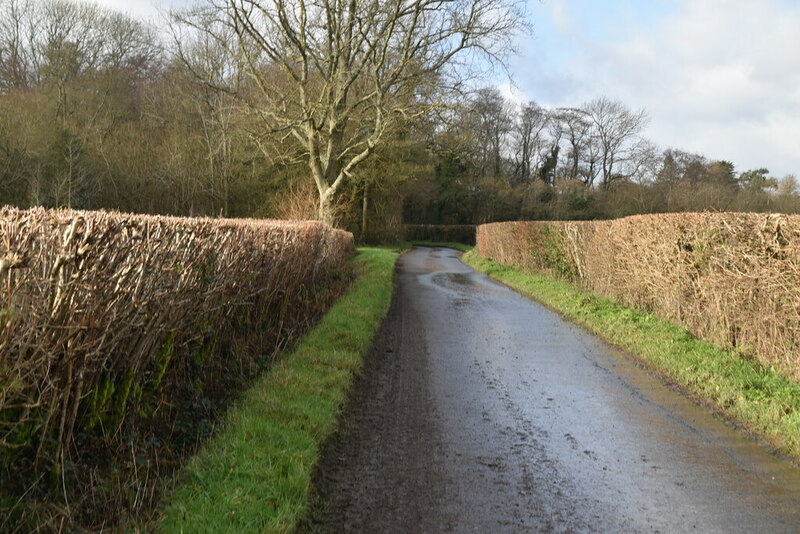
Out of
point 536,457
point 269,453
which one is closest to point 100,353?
point 269,453

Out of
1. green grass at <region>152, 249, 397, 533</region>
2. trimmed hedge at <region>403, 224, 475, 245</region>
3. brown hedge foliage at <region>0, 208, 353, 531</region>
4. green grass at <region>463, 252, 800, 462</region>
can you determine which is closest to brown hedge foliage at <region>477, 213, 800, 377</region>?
green grass at <region>463, 252, 800, 462</region>

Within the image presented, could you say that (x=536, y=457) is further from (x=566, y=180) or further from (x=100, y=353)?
(x=566, y=180)

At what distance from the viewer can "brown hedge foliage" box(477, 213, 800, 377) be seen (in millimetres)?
7070

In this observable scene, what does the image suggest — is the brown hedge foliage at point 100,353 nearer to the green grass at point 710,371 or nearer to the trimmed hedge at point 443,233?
the green grass at point 710,371

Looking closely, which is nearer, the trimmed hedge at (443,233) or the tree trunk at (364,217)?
the tree trunk at (364,217)

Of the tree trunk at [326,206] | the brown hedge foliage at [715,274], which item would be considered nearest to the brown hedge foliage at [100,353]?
the brown hedge foliage at [715,274]

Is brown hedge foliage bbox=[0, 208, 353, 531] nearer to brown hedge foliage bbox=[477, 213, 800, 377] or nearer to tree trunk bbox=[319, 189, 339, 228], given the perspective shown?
brown hedge foliage bbox=[477, 213, 800, 377]

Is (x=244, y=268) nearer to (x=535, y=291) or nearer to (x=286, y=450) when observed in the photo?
(x=286, y=450)

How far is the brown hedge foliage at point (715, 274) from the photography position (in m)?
7.07

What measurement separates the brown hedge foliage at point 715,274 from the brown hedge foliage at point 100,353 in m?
6.18

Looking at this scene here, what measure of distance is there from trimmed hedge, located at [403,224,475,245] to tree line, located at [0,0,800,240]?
23.8 feet

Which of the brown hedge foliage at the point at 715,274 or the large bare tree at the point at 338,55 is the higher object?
the large bare tree at the point at 338,55

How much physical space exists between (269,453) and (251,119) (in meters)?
26.0

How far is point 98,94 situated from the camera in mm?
36000
